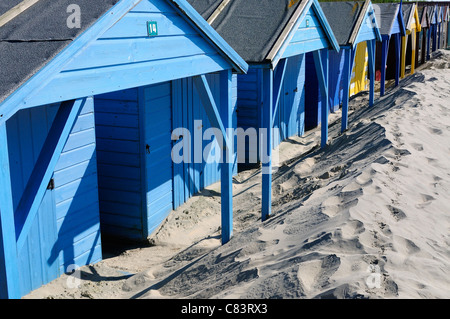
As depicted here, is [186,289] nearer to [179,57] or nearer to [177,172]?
[179,57]

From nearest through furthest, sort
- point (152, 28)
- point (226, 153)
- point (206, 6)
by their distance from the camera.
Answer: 1. point (152, 28)
2. point (226, 153)
3. point (206, 6)

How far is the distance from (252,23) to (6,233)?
5.29m

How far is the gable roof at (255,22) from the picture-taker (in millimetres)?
7020

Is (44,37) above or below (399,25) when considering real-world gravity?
above

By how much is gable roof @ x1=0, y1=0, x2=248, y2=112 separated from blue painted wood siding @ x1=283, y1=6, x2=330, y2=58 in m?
4.11

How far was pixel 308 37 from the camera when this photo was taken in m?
8.58

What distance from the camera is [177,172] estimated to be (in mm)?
8328

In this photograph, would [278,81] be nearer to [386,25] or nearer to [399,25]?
[386,25]

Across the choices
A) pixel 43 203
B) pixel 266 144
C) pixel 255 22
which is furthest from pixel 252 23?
pixel 43 203

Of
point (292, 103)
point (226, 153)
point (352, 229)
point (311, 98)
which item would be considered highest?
point (226, 153)

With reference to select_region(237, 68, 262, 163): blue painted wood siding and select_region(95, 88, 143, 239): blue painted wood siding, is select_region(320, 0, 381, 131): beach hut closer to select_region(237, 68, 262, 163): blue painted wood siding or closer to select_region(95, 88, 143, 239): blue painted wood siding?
select_region(237, 68, 262, 163): blue painted wood siding

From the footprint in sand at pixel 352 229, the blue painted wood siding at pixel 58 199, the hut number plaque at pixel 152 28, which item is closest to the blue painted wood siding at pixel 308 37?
the blue painted wood siding at pixel 58 199

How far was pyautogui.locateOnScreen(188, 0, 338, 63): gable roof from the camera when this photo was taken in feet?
23.0

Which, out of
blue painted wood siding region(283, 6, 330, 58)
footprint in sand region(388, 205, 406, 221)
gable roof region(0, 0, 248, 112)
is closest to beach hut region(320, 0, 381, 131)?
blue painted wood siding region(283, 6, 330, 58)
